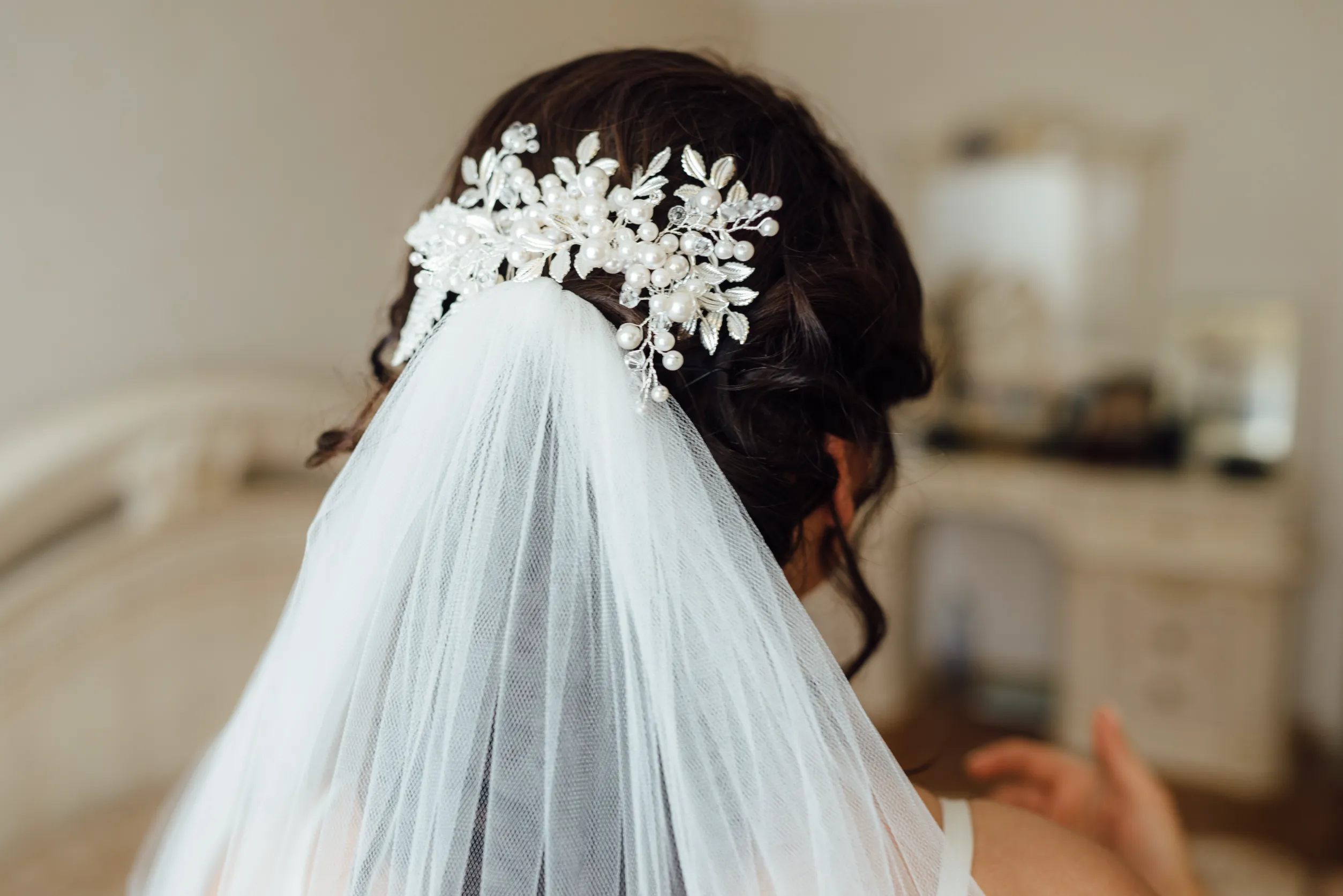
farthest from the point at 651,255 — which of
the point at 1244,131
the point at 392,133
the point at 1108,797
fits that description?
the point at 1244,131

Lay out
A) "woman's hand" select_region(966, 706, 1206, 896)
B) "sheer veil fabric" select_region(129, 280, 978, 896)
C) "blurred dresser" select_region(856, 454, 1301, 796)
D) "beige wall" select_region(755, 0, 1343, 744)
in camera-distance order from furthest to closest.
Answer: "beige wall" select_region(755, 0, 1343, 744) < "blurred dresser" select_region(856, 454, 1301, 796) < "woman's hand" select_region(966, 706, 1206, 896) < "sheer veil fabric" select_region(129, 280, 978, 896)

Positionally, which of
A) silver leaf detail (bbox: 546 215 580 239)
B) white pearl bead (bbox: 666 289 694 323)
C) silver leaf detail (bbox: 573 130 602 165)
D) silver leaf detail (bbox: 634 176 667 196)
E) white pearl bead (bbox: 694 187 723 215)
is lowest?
white pearl bead (bbox: 666 289 694 323)

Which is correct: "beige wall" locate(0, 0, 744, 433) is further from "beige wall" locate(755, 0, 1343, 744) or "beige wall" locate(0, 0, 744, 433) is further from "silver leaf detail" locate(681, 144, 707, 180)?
"beige wall" locate(755, 0, 1343, 744)

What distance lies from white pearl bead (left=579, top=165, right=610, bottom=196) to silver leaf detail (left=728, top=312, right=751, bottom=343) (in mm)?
115

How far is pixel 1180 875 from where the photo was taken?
94 cm

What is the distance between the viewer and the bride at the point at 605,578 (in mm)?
594

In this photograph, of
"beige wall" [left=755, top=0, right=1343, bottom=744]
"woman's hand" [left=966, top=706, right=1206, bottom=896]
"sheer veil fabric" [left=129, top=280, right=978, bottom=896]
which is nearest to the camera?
"sheer veil fabric" [left=129, top=280, right=978, bottom=896]

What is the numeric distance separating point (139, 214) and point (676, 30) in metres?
1.95

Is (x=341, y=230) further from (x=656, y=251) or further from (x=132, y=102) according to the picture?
(x=656, y=251)

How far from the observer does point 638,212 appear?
1.99 ft

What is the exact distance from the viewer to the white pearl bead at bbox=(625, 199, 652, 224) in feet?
1.99

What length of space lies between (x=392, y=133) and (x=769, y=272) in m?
1.47

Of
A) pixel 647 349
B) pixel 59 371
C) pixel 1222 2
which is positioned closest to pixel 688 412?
pixel 647 349

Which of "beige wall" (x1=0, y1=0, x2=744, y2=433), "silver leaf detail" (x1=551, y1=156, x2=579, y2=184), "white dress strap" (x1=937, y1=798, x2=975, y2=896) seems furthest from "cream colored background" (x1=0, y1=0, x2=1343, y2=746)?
"white dress strap" (x1=937, y1=798, x2=975, y2=896)
